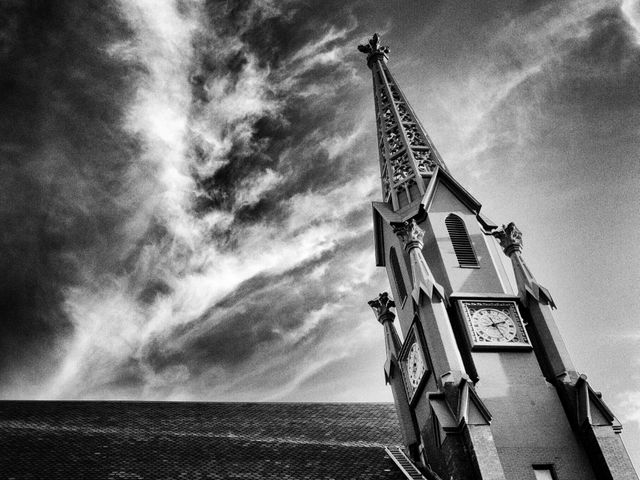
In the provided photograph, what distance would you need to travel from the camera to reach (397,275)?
2270 centimetres

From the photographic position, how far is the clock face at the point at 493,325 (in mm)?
18531

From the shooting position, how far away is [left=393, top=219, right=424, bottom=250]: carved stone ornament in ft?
67.8

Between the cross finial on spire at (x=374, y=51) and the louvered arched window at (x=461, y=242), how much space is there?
1201 centimetres

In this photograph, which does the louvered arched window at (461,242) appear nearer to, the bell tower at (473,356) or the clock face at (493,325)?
the bell tower at (473,356)

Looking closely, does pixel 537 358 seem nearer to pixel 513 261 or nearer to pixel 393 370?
pixel 513 261

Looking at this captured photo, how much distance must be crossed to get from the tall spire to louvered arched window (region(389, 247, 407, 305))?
5.73ft

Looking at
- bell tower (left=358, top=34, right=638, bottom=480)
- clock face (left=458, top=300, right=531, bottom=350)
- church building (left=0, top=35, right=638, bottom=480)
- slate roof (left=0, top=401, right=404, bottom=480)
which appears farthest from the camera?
clock face (left=458, top=300, right=531, bottom=350)

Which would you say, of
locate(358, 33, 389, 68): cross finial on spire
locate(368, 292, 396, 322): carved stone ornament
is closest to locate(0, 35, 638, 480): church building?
locate(368, 292, 396, 322): carved stone ornament

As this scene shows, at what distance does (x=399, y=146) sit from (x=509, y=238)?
7178 mm

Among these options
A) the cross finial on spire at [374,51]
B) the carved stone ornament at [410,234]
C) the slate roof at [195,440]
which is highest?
the cross finial on spire at [374,51]

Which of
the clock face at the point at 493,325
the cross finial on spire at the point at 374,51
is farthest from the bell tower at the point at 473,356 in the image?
the cross finial on spire at the point at 374,51

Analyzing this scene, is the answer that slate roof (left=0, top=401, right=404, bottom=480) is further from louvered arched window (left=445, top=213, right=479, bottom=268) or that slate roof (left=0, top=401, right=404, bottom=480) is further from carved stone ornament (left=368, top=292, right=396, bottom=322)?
louvered arched window (left=445, top=213, right=479, bottom=268)

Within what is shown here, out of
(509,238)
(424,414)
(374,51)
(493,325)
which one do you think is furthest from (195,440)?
(374,51)

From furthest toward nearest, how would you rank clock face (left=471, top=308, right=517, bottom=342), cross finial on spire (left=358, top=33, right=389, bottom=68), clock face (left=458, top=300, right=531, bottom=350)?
cross finial on spire (left=358, top=33, right=389, bottom=68), clock face (left=471, top=308, right=517, bottom=342), clock face (left=458, top=300, right=531, bottom=350)
